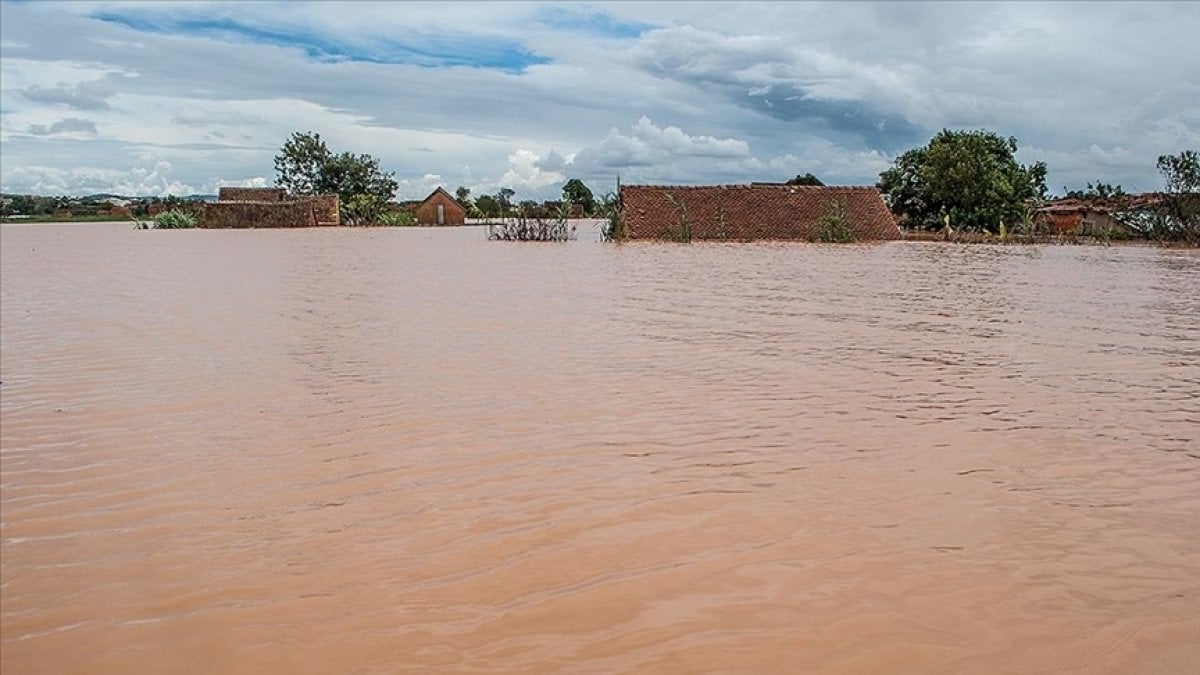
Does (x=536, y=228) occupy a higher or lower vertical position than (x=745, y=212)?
lower

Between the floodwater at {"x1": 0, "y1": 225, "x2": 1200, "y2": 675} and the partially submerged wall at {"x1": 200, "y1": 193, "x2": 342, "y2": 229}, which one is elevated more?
the partially submerged wall at {"x1": 200, "y1": 193, "x2": 342, "y2": 229}

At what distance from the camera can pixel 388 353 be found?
658cm

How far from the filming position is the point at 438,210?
188 feet

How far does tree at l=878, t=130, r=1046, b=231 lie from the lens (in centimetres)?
3341

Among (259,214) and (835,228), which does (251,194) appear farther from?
(835,228)

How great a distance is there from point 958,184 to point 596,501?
33.8 metres

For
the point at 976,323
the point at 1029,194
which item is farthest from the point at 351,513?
the point at 1029,194

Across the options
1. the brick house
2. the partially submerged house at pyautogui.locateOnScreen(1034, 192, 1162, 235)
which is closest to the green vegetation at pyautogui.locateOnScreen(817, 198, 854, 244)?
the partially submerged house at pyautogui.locateOnScreen(1034, 192, 1162, 235)

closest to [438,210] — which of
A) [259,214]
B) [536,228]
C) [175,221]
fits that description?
[259,214]

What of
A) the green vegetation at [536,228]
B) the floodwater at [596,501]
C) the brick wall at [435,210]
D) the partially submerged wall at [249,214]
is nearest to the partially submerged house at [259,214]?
the partially submerged wall at [249,214]

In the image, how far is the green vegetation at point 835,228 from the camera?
29.6 meters

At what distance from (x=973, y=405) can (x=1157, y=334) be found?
13.8 feet

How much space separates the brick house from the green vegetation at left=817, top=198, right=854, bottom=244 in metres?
32.3

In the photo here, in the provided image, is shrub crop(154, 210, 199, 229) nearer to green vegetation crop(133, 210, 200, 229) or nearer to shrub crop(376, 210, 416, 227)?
green vegetation crop(133, 210, 200, 229)
